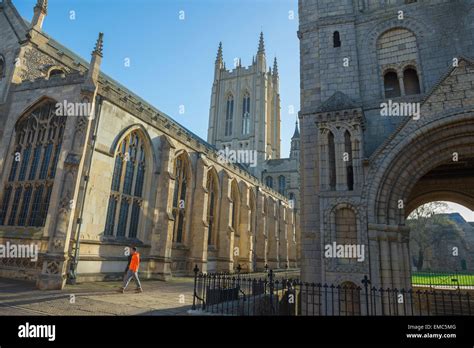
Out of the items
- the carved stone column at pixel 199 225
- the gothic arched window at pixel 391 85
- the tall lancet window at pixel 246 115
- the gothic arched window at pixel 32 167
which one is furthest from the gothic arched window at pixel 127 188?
the tall lancet window at pixel 246 115

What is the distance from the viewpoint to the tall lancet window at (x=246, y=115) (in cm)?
5878

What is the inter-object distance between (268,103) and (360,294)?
179 ft

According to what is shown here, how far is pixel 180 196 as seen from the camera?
22.9 m

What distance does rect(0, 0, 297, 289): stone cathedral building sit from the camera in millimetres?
13727

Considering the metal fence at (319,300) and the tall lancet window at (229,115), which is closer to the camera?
the metal fence at (319,300)

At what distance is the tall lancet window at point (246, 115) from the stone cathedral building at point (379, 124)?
44.0 metres

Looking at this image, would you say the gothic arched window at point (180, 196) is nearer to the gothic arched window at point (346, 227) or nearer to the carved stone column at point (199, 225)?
the carved stone column at point (199, 225)

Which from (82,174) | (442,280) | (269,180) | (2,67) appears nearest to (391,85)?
(82,174)

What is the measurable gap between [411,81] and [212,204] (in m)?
19.2

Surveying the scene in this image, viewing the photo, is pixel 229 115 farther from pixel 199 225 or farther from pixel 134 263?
pixel 134 263

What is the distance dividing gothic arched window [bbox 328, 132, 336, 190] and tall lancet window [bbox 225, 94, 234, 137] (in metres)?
48.8
